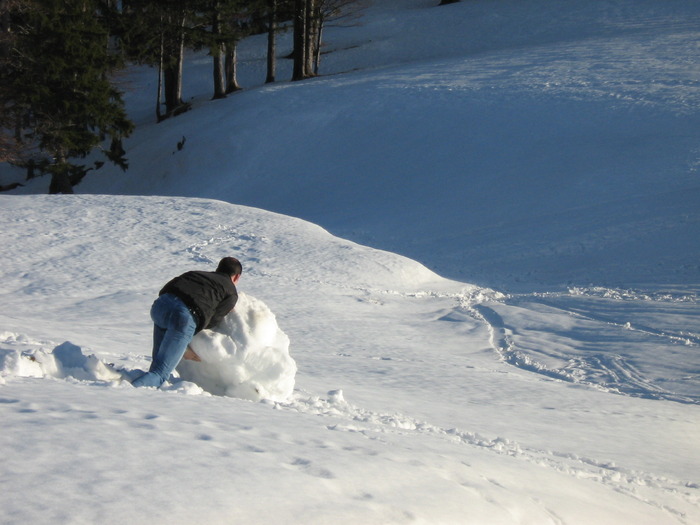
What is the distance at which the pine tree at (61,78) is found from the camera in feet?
78.4

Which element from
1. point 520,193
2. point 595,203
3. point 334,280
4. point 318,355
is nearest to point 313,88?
point 520,193

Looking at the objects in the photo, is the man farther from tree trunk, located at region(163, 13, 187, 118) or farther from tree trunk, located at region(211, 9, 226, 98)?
tree trunk, located at region(163, 13, 187, 118)

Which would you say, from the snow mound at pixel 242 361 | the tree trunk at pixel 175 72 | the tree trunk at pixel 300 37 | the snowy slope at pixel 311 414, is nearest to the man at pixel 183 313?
the snow mound at pixel 242 361

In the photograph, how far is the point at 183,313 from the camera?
17.1 feet

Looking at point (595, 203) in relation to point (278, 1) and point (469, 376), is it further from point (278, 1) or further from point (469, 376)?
point (278, 1)

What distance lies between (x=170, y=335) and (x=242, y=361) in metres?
0.56

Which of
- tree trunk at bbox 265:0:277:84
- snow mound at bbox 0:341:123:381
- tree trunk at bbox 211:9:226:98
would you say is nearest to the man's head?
snow mound at bbox 0:341:123:381

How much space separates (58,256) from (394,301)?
17.2 ft

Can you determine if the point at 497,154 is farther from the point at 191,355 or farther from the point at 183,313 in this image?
the point at 183,313

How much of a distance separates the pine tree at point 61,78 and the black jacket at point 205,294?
68.3ft

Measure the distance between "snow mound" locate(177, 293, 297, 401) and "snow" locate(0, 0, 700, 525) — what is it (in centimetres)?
2

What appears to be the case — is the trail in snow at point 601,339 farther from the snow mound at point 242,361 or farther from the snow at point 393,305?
the snow mound at point 242,361

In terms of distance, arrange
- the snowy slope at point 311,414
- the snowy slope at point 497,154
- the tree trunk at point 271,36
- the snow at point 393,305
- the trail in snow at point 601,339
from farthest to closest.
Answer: the tree trunk at point 271,36, the snowy slope at point 497,154, the trail in snow at point 601,339, the snow at point 393,305, the snowy slope at point 311,414

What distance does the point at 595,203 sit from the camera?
15.9 meters
